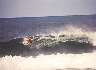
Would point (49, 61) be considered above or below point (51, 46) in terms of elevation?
below

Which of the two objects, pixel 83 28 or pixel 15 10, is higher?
pixel 15 10

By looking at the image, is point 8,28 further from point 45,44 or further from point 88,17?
point 88,17

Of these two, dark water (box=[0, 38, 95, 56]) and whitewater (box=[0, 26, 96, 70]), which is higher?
dark water (box=[0, 38, 95, 56])

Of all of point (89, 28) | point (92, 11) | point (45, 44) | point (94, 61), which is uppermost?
point (92, 11)

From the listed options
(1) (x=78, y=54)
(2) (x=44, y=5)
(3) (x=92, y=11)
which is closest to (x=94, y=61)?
(1) (x=78, y=54)

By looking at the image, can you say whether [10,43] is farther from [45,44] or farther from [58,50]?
[58,50]

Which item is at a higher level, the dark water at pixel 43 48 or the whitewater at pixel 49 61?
the dark water at pixel 43 48

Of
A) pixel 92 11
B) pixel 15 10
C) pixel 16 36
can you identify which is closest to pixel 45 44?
pixel 16 36
